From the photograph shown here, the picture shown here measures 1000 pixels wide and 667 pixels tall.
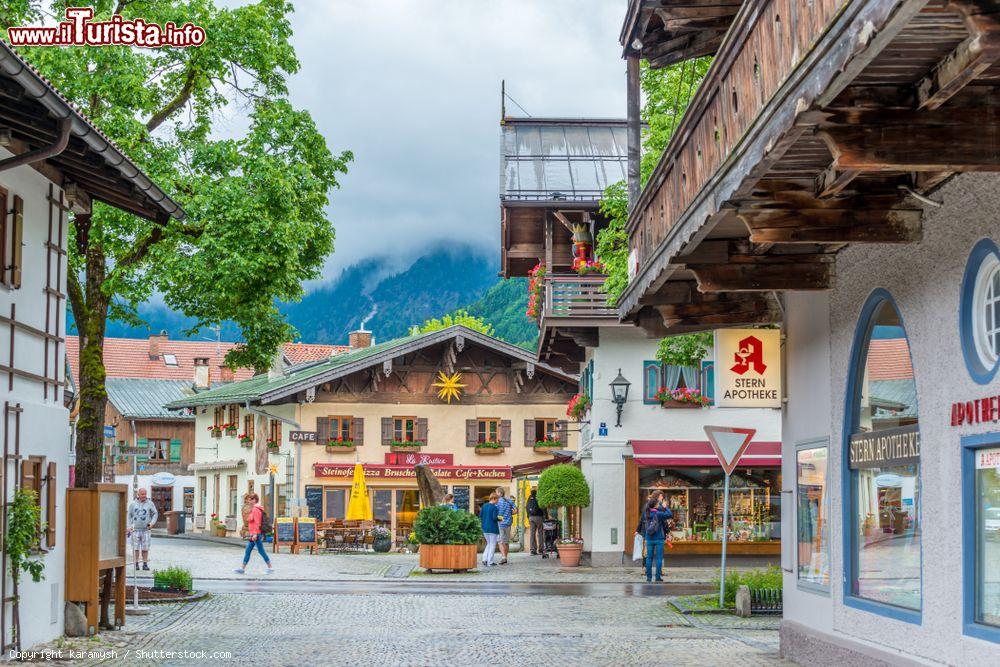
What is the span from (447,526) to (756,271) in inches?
686

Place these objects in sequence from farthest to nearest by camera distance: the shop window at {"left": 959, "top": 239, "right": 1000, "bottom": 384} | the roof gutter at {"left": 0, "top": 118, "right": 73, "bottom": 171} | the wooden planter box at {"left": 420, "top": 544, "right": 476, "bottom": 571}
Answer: the wooden planter box at {"left": 420, "top": 544, "right": 476, "bottom": 571}
the roof gutter at {"left": 0, "top": 118, "right": 73, "bottom": 171}
the shop window at {"left": 959, "top": 239, "right": 1000, "bottom": 384}

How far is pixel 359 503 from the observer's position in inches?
1587

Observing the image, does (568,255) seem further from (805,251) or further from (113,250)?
(805,251)

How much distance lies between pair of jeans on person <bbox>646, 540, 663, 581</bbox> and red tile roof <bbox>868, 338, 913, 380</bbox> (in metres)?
15.4

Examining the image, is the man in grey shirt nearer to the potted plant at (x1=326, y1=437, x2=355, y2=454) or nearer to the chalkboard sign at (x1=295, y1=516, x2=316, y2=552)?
the chalkboard sign at (x1=295, y1=516, x2=316, y2=552)

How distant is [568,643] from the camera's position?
624 inches

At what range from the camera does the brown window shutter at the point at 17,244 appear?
14.5m

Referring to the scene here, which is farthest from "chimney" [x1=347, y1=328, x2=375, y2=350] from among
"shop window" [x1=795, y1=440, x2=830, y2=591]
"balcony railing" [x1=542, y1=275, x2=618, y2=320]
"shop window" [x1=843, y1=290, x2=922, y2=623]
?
"shop window" [x1=843, y1=290, x2=922, y2=623]

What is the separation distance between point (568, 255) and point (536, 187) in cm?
201

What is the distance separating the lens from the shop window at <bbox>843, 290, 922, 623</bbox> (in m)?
10.7

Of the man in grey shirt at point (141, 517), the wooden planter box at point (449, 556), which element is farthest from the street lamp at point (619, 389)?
the man in grey shirt at point (141, 517)

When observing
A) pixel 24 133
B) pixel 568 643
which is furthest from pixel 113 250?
pixel 568 643

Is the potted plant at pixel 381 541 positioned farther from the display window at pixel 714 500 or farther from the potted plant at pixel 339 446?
the display window at pixel 714 500

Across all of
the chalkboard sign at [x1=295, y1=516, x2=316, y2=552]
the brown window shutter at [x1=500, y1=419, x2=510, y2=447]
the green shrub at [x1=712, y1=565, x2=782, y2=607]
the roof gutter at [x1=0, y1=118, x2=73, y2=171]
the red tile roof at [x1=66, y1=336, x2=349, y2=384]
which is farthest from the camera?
the red tile roof at [x1=66, y1=336, x2=349, y2=384]
